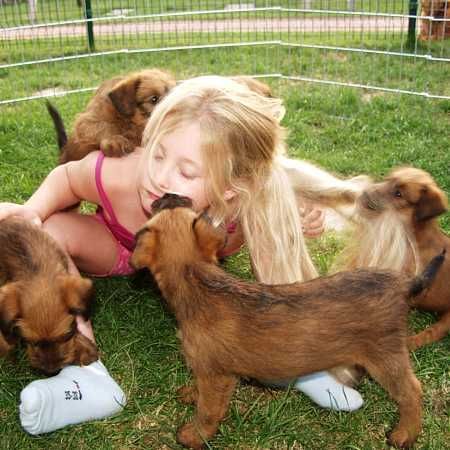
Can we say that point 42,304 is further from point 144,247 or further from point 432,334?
point 432,334

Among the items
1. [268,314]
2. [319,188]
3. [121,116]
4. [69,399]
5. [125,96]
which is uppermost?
[125,96]

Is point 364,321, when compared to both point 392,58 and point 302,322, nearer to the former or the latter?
point 302,322

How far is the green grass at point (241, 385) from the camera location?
301 cm

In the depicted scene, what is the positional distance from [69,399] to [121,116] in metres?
2.36

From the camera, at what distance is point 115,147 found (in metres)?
4.25

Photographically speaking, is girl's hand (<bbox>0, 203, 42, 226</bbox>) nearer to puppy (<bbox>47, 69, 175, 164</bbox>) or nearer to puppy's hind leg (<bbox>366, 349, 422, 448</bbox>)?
puppy (<bbox>47, 69, 175, 164</bbox>)

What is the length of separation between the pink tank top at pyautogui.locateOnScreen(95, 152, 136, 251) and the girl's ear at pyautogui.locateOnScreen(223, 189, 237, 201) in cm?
66

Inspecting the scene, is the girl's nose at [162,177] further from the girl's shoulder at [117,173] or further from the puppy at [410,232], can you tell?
the puppy at [410,232]

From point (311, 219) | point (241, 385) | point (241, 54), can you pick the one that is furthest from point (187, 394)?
point (241, 54)

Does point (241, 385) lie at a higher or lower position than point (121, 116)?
lower

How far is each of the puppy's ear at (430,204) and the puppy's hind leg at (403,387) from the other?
112cm

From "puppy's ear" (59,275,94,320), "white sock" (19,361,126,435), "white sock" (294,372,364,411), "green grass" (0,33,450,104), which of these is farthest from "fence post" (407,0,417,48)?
"white sock" (19,361,126,435)

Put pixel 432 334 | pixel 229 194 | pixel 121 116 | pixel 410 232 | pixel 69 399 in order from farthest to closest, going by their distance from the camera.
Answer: pixel 121 116
pixel 410 232
pixel 432 334
pixel 229 194
pixel 69 399

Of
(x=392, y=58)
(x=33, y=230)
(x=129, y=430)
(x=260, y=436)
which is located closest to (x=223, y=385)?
(x=260, y=436)
